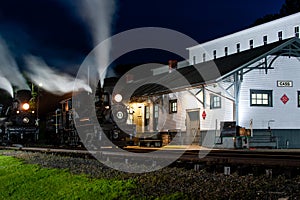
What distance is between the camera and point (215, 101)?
26469 millimetres

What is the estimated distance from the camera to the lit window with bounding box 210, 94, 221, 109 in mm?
26117

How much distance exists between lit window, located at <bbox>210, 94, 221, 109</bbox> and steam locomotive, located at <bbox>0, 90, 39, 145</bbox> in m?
12.0

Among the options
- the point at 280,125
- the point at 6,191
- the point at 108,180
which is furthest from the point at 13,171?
the point at 280,125

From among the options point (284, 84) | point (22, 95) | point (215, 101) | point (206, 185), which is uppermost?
point (284, 84)

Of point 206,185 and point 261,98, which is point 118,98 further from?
point 206,185

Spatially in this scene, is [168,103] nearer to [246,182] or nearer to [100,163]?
[100,163]

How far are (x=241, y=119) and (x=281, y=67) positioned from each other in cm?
391

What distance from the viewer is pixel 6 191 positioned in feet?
35.9

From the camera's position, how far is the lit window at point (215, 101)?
26117 mm

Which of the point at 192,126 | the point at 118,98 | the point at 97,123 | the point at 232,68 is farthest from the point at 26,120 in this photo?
the point at 232,68

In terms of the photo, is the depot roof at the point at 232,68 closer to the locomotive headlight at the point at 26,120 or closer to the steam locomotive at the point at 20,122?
the steam locomotive at the point at 20,122

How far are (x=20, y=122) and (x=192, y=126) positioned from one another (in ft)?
37.1

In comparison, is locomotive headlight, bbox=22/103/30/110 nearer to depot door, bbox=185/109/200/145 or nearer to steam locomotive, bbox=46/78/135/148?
steam locomotive, bbox=46/78/135/148

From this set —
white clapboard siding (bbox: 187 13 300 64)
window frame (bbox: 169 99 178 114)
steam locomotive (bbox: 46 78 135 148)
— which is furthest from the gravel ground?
white clapboard siding (bbox: 187 13 300 64)
